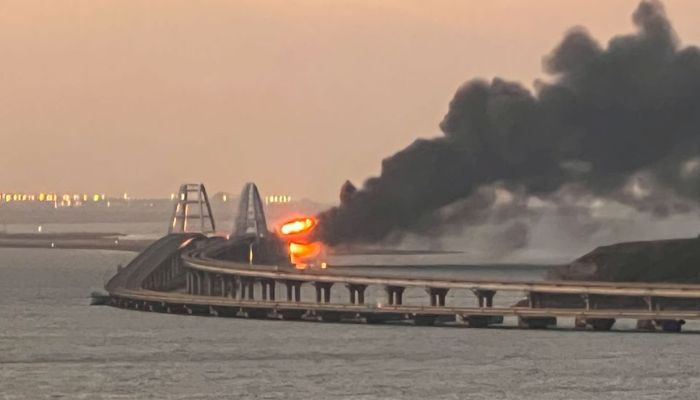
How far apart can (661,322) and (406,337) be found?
1534 centimetres

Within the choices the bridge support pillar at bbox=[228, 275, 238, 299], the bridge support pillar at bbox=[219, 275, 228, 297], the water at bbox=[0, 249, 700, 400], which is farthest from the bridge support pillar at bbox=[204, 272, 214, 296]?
the water at bbox=[0, 249, 700, 400]

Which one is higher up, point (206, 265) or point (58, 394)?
point (206, 265)

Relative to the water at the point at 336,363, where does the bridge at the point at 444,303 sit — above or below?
above

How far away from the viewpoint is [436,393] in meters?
96.4

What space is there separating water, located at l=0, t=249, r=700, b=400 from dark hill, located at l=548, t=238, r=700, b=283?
4934cm

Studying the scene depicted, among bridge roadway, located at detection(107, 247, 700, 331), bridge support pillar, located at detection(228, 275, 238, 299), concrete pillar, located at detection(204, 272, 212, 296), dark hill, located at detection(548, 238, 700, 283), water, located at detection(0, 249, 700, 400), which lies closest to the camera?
water, located at detection(0, 249, 700, 400)

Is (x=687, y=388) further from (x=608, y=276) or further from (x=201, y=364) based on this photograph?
(x=608, y=276)

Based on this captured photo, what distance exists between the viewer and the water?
97.4 meters

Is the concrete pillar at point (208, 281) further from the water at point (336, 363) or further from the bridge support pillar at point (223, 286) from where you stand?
the water at point (336, 363)

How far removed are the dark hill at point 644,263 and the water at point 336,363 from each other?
49.3 metres

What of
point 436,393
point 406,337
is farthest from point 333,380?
point 406,337

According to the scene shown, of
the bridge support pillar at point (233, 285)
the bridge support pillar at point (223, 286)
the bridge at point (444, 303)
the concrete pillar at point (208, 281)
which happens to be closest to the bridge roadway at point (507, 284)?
the bridge at point (444, 303)

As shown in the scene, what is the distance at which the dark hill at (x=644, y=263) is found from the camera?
17825cm

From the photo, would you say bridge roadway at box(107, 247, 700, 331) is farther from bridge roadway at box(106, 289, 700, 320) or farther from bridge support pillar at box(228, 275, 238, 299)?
bridge support pillar at box(228, 275, 238, 299)
